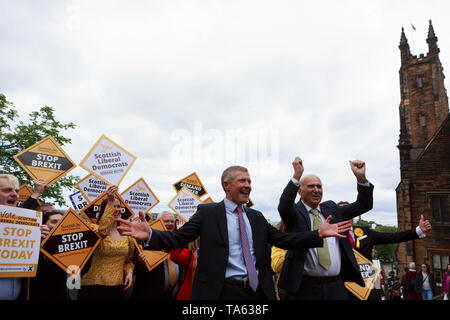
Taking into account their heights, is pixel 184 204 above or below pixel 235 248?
above

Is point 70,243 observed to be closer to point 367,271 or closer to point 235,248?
point 235,248

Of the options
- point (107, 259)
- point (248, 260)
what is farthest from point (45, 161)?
point (248, 260)

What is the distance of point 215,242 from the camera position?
3.21 meters

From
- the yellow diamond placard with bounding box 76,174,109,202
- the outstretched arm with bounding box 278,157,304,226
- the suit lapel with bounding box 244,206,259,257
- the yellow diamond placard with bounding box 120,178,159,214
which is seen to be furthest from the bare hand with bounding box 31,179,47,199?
the outstretched arm with bounding box 278,157,304,226

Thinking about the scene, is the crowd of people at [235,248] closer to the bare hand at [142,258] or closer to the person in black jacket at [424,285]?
the bare hand at [142,258]

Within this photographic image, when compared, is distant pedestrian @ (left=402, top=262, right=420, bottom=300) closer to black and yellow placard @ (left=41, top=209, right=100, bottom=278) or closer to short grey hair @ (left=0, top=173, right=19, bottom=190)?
black and yellow placard @ (left=41, top=209, right=100, bottom=278)

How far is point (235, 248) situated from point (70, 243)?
2.74 metres

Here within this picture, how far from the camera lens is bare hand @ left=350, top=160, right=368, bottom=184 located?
3979 millimetres

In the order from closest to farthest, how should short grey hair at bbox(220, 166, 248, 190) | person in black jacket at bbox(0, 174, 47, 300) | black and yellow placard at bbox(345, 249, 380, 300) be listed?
short grey hair at bbox(220, 166, 248, 190)
person in black jacket at bbox(0, 174, 47, 300)
black and yellow placard at bbox(345, 249, 380, 300)

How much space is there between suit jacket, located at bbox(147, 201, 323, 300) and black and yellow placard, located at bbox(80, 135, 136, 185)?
368cm
